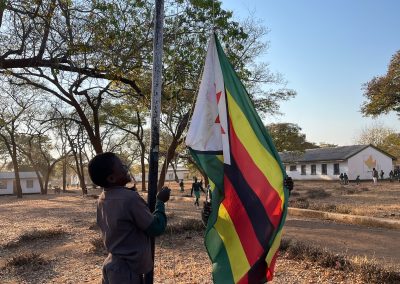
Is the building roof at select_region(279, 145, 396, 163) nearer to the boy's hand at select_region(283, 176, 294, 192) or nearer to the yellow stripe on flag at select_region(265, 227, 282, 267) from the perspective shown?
the boy's hand at select_region(283, 176, 294, 192)

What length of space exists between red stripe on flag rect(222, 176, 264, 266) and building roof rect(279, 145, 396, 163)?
4932cm

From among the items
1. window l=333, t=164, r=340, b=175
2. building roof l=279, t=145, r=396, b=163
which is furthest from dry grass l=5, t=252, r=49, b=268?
window l=333, t=164, r=340, b=175

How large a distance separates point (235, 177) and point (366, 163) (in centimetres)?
5215

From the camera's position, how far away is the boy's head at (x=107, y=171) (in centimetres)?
325

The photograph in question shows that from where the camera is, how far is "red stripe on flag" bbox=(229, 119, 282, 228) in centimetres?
383

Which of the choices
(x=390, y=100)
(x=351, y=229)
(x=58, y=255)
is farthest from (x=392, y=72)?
(x=58, y=255)

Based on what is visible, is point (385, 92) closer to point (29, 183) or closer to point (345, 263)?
point (345, 263)

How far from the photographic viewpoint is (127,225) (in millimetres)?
3170

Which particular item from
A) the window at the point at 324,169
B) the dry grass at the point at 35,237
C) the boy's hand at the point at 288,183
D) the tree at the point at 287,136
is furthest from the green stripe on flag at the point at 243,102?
the window at the point at 324,169

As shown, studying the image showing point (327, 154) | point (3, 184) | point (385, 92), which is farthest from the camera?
point (327, 154)

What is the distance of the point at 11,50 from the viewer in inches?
371

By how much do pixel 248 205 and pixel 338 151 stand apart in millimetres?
53135

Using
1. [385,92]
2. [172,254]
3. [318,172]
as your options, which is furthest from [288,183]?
[318,172]

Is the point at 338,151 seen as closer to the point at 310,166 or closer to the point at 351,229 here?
the point at 310,166
